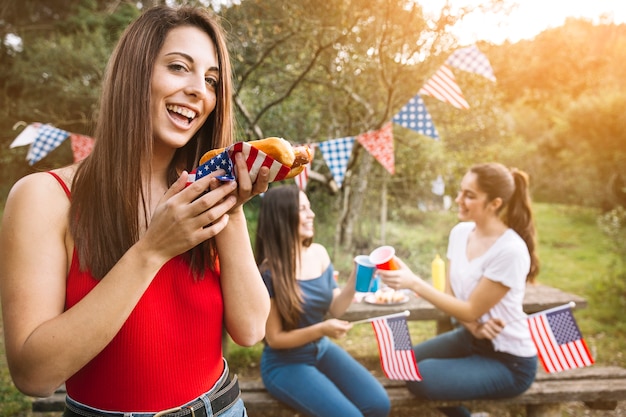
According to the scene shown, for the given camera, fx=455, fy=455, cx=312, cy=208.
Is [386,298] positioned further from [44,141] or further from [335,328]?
[44,141]

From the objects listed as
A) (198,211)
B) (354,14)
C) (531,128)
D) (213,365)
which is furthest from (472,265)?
(531,128)

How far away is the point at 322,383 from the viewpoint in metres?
2.63

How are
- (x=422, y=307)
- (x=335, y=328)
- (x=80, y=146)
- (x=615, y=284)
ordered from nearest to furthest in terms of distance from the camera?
(x=335, y=328), (x=422, y=307), (x=80, y=146), (x=615, y=284)

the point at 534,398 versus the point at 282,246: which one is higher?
the point at 282,246

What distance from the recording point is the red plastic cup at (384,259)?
2.67 meters

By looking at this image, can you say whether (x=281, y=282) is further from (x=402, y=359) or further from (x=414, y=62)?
(x=414, y=62)

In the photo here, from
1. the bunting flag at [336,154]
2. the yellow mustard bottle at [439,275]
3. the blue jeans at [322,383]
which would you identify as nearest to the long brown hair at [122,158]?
the blue jeans at [322,383]

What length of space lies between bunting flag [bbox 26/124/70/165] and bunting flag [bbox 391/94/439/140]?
3.53m

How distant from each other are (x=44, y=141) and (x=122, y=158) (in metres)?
4.44

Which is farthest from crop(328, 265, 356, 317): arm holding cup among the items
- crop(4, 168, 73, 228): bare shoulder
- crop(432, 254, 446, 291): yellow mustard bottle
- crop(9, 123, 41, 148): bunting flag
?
crop(9, 123, 41, 148): bunting flag

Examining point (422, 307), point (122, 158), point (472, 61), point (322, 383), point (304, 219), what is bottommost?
point (322, 383)

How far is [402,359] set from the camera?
2.71 metres

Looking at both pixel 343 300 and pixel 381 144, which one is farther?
pixel 381 144

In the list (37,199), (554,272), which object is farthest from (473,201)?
(554,272)
